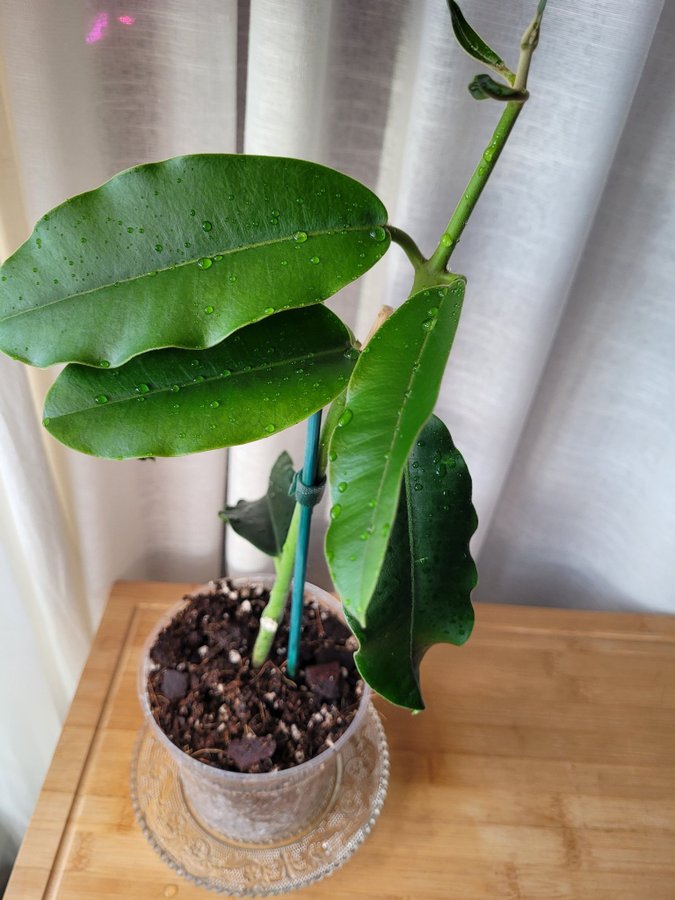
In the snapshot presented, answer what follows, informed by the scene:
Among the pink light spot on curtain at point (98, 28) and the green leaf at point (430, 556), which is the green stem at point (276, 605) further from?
the pink light spot on curtain at point (98, 28)

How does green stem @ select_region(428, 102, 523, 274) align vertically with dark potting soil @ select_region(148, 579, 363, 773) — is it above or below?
above

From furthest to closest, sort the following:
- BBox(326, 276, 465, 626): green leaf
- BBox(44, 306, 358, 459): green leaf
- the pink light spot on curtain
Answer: the pink light spot on curtain → BBox(44, 306, 358, 459): green leaf → BBox(326, 276, 465, 626): green leaf

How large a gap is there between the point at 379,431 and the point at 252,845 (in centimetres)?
57

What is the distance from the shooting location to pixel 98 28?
22.2 inches

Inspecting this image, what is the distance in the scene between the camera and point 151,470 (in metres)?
0.90

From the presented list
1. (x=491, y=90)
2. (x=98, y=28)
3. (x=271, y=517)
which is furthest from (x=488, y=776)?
(x=98, y=28)

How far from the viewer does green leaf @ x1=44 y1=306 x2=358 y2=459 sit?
44cm

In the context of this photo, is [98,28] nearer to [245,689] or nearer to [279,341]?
[279,341]

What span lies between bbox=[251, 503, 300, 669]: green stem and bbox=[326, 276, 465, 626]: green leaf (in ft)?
0.79

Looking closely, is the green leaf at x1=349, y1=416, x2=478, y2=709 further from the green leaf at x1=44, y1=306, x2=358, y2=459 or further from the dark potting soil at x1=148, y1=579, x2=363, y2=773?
the dark potting soil at x1=148, y1=579, x2=363, y2=773

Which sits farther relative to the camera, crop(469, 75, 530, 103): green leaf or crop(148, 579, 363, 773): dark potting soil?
crop(148, 579, 363, 773): dark potting soil

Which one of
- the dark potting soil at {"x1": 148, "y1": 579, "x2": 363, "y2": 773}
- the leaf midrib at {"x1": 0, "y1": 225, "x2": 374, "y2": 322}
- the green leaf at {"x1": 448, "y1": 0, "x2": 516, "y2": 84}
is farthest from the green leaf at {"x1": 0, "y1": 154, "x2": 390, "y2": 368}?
the dark potting soil at {"x1": 148, "y1": 579, "x2": 363, "y2": 773}

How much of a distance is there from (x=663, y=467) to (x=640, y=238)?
306 mm

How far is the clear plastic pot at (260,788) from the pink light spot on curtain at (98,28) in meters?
0.54
